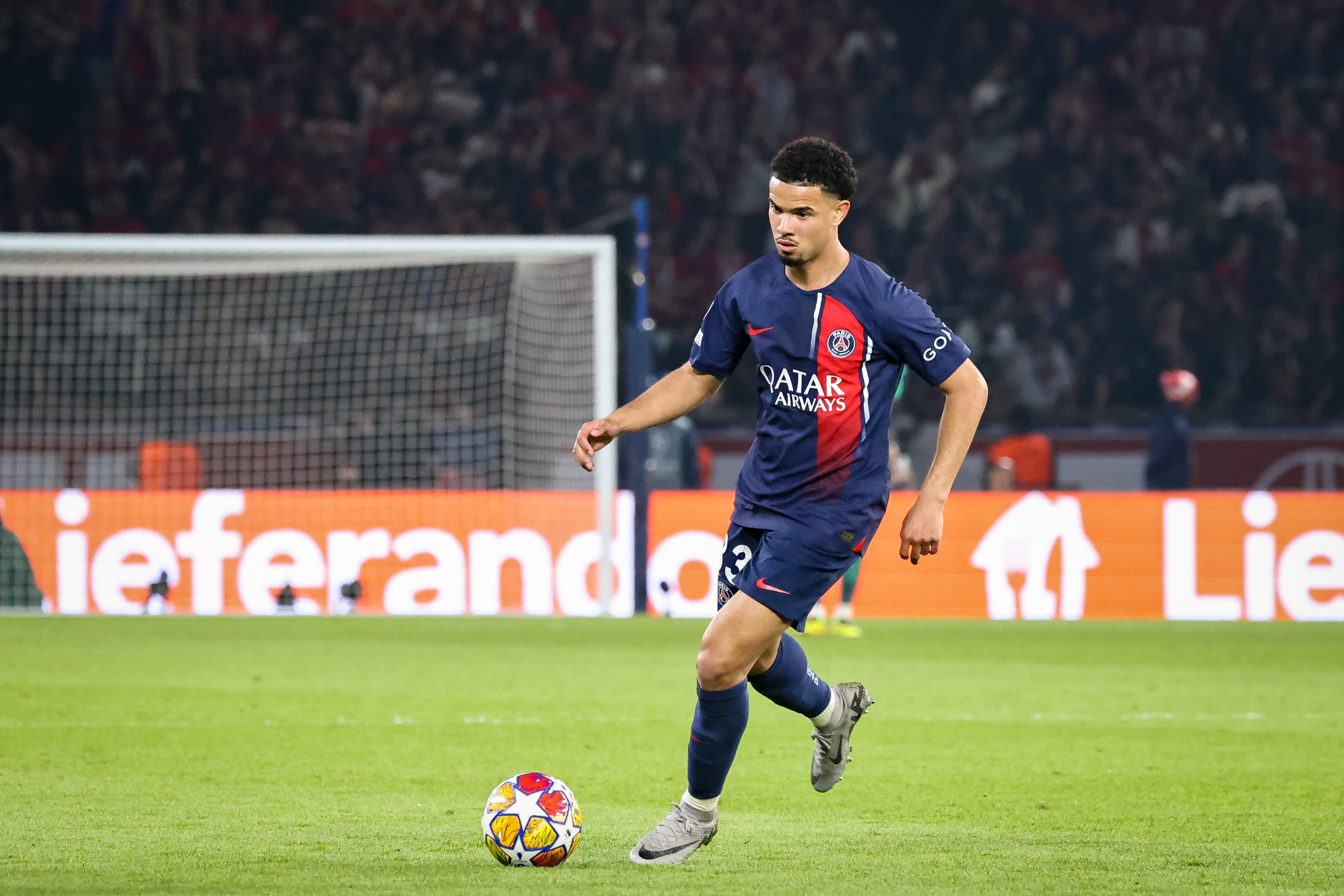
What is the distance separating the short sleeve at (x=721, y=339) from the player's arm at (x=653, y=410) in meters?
0.03

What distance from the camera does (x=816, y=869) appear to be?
13.4 ft

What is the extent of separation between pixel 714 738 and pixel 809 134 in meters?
15.5

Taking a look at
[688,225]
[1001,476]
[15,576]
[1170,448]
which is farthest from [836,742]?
[688,225]

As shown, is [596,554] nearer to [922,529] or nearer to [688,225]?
[688,225]

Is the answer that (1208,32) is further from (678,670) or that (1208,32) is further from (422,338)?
(678,670)

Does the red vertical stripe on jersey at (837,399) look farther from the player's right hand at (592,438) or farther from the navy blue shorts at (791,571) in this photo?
the player's right hand at (592,438)

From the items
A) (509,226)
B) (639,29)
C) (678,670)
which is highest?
(639,29)

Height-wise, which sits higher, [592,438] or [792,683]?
[592,438]

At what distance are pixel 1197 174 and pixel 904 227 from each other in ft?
11.8

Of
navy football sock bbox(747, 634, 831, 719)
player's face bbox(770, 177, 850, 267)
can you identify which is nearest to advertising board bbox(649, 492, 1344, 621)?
navy football sock bbox(747, 634, 831, 719)

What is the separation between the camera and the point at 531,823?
409 cm

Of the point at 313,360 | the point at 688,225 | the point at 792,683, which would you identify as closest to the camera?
the point at 792,683

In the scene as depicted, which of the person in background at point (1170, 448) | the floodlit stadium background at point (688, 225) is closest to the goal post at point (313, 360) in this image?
the floodlit stadium background at point (688, 225)

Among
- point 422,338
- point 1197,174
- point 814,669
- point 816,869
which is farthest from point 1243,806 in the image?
point 1197,174
